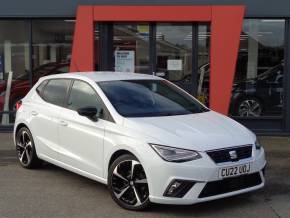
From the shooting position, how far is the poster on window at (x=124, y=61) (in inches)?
450

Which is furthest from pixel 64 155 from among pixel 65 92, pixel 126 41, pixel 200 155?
pixel 126 41

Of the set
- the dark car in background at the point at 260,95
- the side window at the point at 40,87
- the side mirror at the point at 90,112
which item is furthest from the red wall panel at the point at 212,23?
the side mirror at the point at 90,112

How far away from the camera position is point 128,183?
19.0 feet

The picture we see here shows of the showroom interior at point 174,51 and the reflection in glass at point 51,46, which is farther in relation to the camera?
the reflection in glass at point 51,46

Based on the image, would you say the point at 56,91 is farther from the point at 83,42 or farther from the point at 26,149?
the point at 83,42

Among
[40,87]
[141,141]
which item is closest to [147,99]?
[141,141]

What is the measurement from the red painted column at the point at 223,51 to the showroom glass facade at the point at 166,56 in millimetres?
342

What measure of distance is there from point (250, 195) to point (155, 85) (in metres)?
1.98

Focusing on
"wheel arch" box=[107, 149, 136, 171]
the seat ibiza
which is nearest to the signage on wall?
the seat ibiza

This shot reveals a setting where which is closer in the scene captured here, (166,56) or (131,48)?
(166,56)

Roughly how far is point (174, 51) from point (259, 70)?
6.22ft

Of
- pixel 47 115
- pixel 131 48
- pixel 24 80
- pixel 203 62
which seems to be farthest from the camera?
pixel 24 80

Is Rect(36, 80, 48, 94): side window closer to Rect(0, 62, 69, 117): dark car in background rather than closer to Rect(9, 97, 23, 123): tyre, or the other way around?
Rect(0, 62, 69, 117): dark car in background

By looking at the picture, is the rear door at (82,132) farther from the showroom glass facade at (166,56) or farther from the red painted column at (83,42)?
the showroom glass facade at (166,56)
